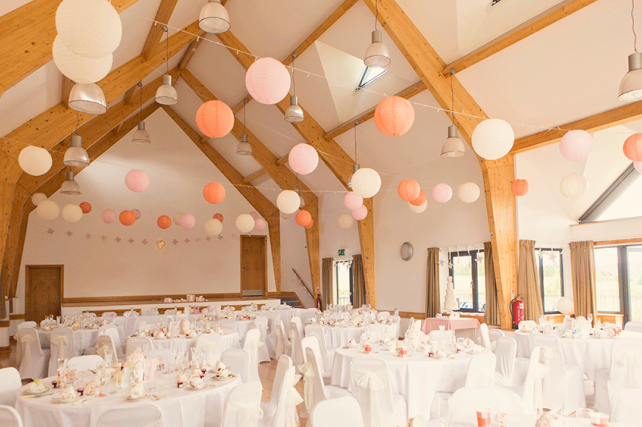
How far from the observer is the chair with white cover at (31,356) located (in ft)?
21.9

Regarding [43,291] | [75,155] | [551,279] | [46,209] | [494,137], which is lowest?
[43,291]

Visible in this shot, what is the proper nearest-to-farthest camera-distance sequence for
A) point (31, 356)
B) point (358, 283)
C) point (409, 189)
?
point (31, 356), point (409, 189), point (358, 283)

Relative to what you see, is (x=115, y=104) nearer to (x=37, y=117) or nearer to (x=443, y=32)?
(x=37, y=117)

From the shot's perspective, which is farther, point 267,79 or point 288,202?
point 288,202

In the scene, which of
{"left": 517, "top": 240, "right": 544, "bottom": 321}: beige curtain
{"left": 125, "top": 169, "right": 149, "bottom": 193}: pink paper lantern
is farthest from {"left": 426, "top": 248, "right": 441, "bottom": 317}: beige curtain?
{"left": 125, "top": 169, "right": 149, "bottom": 193}: pink paper lantern

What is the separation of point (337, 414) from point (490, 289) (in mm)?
7447

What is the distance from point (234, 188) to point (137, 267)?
3907 mm

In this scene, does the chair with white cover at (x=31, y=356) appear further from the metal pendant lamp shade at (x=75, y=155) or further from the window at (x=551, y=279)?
the window at (x=551, y=279)

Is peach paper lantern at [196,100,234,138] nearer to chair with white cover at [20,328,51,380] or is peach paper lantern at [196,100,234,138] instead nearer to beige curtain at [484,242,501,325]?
chair with white cover at [20,328,51,380]

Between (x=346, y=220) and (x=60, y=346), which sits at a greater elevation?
(x=346, y=220)

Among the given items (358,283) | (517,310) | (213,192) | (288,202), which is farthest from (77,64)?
(358,283)

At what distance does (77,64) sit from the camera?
11.0ft

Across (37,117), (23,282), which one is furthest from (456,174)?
(23,282)

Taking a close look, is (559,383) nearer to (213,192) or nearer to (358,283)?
(213,192)
